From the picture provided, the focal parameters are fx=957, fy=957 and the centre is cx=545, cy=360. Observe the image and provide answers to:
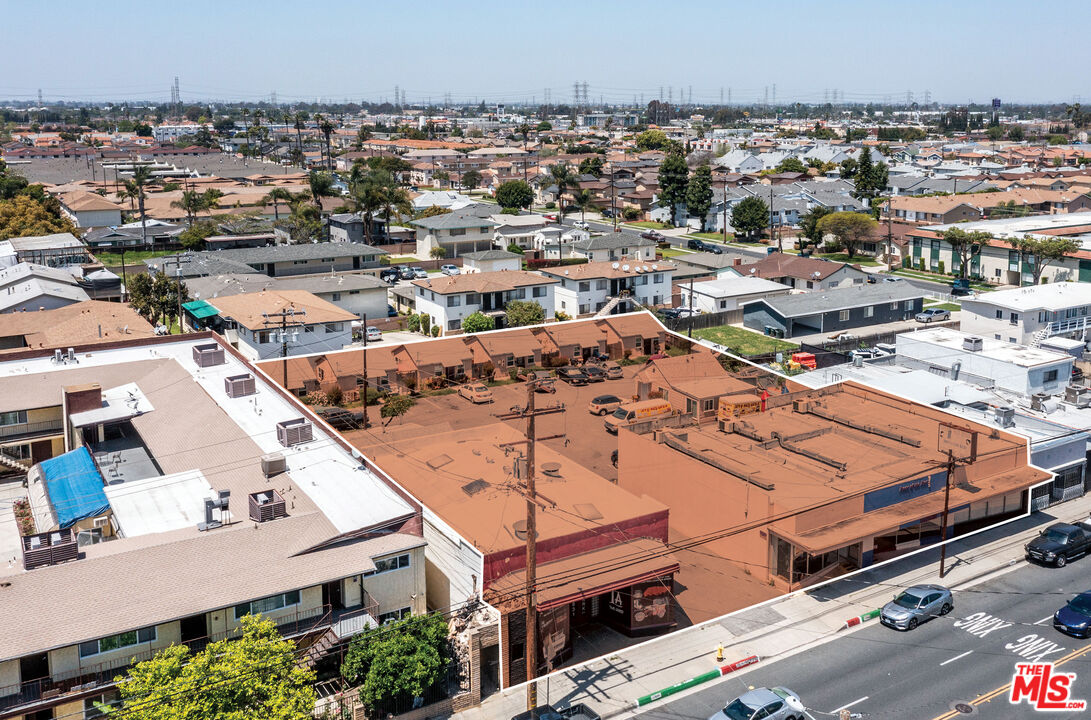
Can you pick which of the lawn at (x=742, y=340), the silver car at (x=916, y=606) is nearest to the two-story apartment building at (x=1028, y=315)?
the lawn at (x=742, y=340)

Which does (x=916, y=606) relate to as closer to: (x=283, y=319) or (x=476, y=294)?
(x=283, y=319)

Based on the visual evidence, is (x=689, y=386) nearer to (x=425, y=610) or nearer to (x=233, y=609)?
(x=425, y=610)

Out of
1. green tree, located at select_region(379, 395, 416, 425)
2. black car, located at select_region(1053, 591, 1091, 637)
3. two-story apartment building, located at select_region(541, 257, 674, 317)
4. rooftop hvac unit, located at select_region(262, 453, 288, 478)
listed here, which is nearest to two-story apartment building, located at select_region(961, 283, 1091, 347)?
two-story apartment building, located at select_region(541, 257, 674, 317)

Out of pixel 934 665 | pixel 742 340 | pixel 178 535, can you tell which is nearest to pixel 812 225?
pixel 742 340

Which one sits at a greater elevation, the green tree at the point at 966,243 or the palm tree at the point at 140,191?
the palm tree at the point at 140,191

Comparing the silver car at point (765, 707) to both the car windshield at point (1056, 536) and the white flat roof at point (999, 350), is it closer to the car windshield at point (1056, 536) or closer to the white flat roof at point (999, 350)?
the car windshield at point (1056, 536)
